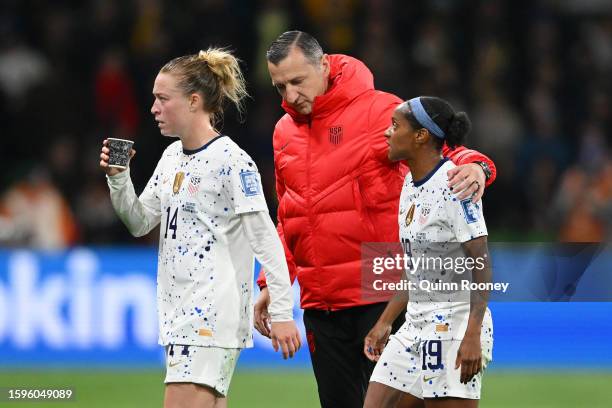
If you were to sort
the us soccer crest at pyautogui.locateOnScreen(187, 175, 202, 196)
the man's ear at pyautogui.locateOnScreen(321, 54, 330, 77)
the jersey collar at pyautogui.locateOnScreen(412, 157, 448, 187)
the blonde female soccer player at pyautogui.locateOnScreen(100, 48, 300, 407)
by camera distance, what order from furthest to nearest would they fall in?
the man's ear at pyautogui.locateOnScreen(321, 54, 330, 77)
the jersey collar at pyautogui.locateOnScreen(412, 157, 448, 187)
the us soccer crest at pyautogui.locateOnScreen(187, 175, 202, 196)
the blonde female soccer player at pyautogui.locateOnScreen(100, 48, 300, 407)

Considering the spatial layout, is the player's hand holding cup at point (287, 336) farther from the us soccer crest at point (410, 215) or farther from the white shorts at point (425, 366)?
the us soccer crest at point (410, 215)

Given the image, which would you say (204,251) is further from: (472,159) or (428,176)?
(472,159)

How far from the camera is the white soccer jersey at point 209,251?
5.47m

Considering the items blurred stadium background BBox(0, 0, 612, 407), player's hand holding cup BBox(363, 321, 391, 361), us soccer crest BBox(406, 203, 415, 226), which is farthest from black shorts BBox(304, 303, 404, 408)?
blurred stadium background BBox(0, 0, 612, 407)

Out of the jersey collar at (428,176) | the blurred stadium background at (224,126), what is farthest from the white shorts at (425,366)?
the blurred stadium background at (224,126)

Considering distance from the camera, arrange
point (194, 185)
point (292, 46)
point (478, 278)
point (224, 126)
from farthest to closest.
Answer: point (224, 126), point (292, 46), point (194, 185), point (478, 278)

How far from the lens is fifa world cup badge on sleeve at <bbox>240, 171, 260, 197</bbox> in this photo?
552 cm

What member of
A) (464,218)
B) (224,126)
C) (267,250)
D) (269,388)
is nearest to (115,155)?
(267,250)

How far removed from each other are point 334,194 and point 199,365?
1256mm

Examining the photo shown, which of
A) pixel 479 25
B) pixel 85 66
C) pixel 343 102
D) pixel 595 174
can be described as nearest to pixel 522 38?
pixel 479 25

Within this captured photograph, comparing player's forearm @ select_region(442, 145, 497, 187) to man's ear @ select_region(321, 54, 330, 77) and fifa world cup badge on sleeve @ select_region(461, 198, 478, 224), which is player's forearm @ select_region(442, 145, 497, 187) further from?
man's ear @ select_region(321, 54, 330, 77)

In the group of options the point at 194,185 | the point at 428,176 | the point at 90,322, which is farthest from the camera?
the point at 90,322

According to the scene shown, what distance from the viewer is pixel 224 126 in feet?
48.0

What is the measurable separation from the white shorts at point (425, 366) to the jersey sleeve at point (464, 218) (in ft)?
1.37
